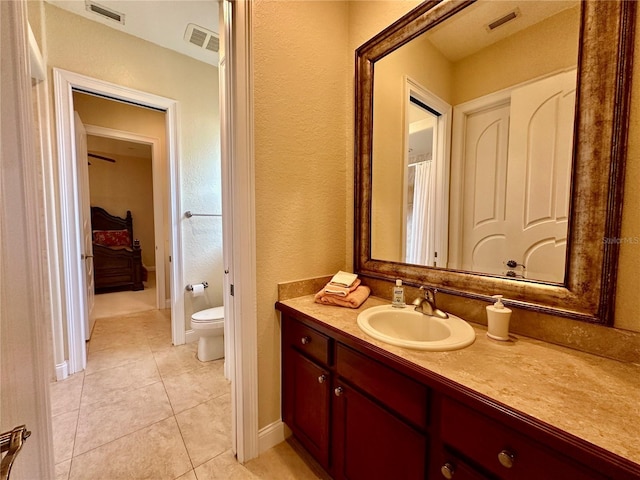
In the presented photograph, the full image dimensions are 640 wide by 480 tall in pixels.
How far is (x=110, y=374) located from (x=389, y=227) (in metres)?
2.46

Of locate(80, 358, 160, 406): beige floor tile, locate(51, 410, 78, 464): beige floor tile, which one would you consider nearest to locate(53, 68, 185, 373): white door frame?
locate(80, 358, 160, 406): beige floor tile

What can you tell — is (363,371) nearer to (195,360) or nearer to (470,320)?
(470,320)

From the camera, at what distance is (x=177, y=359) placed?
2.39m

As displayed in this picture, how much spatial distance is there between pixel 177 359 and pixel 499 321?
8.25 ft

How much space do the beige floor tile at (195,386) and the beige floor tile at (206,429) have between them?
0.07 m

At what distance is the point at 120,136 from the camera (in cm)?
318

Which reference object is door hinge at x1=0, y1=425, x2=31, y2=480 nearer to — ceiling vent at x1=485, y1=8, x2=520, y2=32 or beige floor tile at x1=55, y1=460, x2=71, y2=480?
beige floor tile at x1=55, y1=460, x2=71, y2=480

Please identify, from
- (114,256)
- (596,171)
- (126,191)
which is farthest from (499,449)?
(126,191)

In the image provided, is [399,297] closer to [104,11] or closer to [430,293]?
[430,293]

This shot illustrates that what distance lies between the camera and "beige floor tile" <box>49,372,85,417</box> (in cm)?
176

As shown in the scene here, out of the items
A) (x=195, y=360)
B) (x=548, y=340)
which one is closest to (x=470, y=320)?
(x=548, y=340)

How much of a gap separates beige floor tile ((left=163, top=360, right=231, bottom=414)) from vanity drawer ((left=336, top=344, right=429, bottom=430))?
1.31m

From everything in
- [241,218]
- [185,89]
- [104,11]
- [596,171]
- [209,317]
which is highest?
[104,11]

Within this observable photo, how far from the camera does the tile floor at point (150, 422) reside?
4.38 feet
